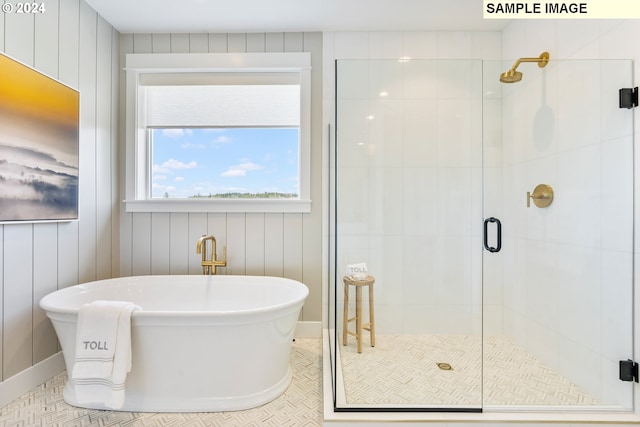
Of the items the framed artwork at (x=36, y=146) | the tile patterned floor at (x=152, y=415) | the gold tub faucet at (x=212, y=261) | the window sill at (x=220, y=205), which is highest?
the framed artwork at (x=36, y=146)

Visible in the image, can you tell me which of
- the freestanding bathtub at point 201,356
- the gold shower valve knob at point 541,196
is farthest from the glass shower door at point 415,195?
the gold shower valve knob at point 541,196

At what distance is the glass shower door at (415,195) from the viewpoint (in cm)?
175

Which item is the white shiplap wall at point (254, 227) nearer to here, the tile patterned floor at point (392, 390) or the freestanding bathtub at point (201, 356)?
the freestanding bathtub at point (201, 356)

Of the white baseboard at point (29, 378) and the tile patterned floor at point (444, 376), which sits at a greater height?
the tile patterned floor at point (444, 376)

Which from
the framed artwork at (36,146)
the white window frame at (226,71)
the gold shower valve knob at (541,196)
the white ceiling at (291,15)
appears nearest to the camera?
the framed artwork at (36,146)

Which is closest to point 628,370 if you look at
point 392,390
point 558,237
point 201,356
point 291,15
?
point 558,237

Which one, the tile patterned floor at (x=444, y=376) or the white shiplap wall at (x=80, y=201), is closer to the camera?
the tile patterned floor at (x=444, y=376)

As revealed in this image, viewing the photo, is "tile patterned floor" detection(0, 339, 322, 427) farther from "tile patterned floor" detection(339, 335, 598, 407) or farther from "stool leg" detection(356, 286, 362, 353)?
"stool leg" detection(356, 286, 362, 353)

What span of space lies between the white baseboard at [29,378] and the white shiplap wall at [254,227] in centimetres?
92

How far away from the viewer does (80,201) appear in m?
2.28

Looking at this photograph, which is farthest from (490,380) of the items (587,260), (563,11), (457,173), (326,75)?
(326,75)

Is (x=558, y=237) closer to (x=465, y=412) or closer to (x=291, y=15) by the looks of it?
(x=465, y=412)

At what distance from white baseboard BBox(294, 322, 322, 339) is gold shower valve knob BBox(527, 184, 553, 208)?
67.8 inches

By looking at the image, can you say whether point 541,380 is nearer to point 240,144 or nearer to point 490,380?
point 490,380
